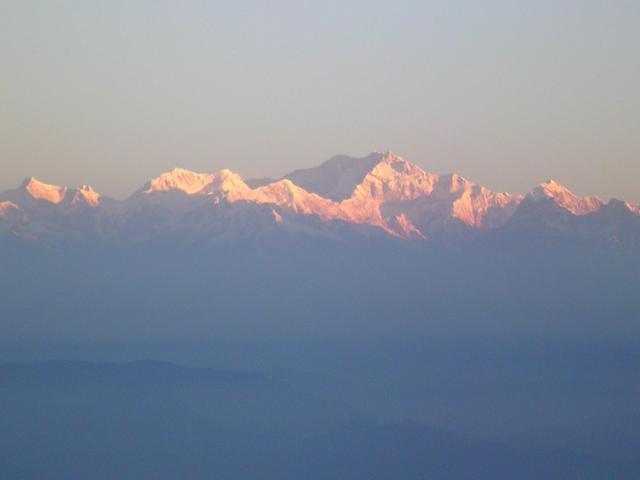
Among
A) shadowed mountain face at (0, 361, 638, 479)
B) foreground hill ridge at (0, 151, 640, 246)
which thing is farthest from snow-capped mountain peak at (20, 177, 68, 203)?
shadowed mountain face at (0, 361, 638, 479)

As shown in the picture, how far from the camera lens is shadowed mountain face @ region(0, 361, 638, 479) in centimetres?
11050

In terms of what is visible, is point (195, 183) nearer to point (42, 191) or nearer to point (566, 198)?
point (42, 191)

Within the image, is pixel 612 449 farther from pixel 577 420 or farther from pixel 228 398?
pixel 228 398

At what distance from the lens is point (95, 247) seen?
525 feet

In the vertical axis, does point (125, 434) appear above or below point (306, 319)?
below

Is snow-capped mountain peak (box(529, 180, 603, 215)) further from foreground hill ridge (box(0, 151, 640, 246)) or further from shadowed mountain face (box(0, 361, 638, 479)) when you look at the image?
shadowed mountain face (box(0, 361, 638, 479))

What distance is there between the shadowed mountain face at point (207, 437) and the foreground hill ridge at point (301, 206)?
1382 inches

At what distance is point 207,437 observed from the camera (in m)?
→ 118

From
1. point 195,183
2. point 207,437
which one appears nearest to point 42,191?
point 195,183

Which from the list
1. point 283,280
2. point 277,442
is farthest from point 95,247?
point 277,442

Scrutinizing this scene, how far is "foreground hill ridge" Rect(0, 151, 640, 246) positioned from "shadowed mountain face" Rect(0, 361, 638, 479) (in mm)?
35099

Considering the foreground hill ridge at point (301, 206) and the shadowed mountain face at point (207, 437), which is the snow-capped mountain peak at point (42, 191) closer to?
the foreground hill ridge at point (301, 206)

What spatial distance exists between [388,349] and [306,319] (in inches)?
431

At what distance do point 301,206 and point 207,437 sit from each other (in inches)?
2239
